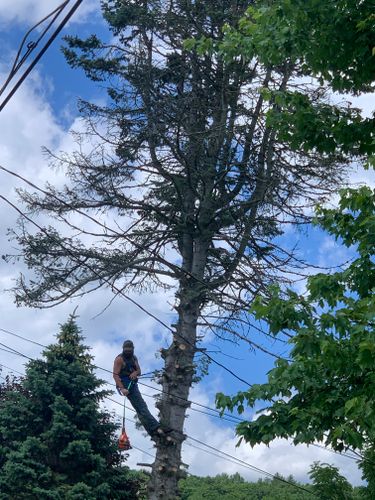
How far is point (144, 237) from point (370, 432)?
9875 mm

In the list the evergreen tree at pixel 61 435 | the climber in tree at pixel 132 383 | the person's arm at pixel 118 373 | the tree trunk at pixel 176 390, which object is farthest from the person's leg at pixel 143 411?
the evergreen tree at pixel 61 435

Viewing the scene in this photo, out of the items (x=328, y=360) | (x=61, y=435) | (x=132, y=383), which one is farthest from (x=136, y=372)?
(x=328, y=360)

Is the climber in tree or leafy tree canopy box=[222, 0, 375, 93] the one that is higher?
leafy tree canopy box=[222, 0, 375, 93]

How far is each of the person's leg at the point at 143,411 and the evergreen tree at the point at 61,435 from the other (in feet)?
7.87

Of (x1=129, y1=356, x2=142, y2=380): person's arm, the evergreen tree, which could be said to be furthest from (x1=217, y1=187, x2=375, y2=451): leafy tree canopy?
the evergreen tree

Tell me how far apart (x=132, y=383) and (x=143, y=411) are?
1.96 ft

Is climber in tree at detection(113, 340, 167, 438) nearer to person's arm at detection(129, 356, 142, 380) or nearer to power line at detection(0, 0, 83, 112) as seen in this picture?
person's arm at detection(129, 356, 142, 380)

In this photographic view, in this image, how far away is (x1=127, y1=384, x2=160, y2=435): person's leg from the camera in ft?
49.7

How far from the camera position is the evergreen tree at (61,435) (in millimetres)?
16984

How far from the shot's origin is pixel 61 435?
17.6m

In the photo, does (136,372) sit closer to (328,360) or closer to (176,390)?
(176,390)

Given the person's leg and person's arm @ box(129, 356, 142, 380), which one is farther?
the person's leg

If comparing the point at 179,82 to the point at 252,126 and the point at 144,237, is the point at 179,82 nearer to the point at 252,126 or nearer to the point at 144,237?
the point at 252,126

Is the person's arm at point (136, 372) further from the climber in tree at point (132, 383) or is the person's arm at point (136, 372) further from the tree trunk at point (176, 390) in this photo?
the tree trunk at point (176, 390)
